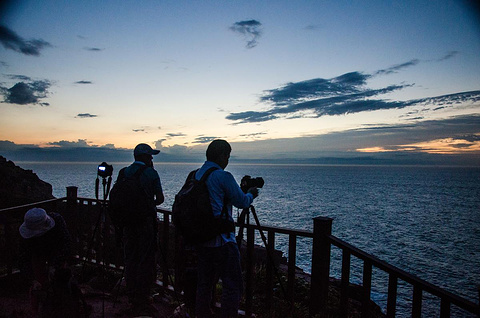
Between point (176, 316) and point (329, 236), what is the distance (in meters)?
2.15

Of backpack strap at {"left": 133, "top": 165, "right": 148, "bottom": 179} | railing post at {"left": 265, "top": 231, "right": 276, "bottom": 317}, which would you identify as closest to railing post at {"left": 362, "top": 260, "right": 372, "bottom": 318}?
railing post at {"left": 265, "top": 231, "right": 276, "bottom": 317}

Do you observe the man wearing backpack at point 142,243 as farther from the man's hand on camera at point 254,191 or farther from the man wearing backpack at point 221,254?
the man's hand on camera at point 254,191

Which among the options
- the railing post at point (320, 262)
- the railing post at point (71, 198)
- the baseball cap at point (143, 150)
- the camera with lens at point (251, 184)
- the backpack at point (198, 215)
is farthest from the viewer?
the railing post at point (71, 198)

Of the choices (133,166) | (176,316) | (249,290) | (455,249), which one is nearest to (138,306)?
(176,316)

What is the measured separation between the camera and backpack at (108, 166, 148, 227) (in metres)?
3.76

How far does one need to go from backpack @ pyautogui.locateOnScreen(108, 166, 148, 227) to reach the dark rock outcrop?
17.4 meters

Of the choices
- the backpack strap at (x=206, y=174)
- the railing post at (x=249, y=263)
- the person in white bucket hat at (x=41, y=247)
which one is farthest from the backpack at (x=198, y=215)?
the person in white bucket hat at (x=41, y=247)

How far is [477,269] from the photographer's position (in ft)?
82.3

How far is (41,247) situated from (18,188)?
19.9 meters

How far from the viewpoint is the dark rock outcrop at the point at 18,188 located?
1775cm

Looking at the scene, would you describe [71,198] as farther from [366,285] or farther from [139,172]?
[366,285]

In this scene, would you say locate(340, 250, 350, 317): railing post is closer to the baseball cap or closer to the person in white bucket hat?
the baseball cap

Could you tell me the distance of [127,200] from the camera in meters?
3.76

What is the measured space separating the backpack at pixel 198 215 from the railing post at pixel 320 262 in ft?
3.87
